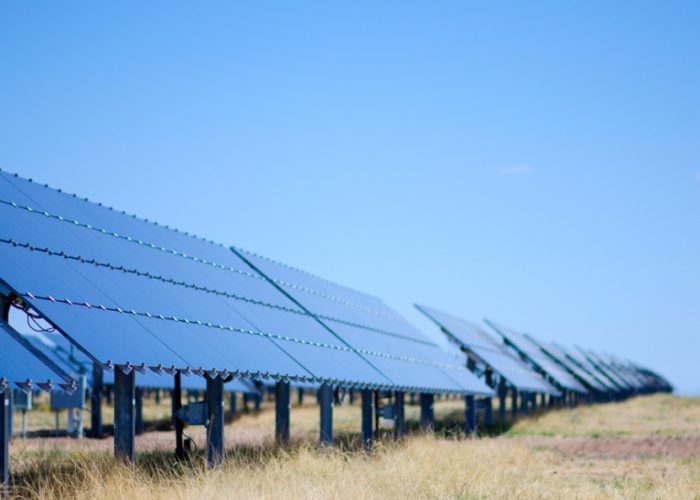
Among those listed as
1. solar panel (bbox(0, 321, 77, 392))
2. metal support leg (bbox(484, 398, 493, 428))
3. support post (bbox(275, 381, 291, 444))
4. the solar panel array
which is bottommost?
metal support leg (bbox(484, 398, 493, 428))

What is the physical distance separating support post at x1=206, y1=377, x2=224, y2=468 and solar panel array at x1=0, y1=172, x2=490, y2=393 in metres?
0.61

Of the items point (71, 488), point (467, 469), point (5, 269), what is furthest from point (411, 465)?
point (5, 269)

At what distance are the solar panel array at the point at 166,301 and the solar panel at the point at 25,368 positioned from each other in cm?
42

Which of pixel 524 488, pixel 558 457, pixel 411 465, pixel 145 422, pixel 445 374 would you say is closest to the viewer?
pixel 524 488

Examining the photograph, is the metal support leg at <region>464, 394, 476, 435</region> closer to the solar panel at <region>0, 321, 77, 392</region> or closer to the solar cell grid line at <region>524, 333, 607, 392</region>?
the solar panel at <region>0, 321, 77, 392</region>

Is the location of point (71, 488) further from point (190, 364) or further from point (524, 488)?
point (524, 488)

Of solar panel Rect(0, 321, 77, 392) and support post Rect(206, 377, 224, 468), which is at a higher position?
solar panel Rect(0, 321, 77, 392)

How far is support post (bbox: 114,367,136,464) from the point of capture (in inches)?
557

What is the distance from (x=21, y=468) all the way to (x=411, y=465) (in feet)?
19.7

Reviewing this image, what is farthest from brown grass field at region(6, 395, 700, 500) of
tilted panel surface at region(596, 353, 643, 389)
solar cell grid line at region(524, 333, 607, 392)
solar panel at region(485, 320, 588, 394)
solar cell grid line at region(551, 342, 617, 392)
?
tilted panel surface at region(596, 353, 643, 389)

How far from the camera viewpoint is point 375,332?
96.9ft

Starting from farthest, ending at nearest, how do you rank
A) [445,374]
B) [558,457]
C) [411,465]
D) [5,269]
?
[445,374] → [558,457] → [411,465] → [5,269]

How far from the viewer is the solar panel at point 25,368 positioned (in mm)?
10953

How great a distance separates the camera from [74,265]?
1506 centimetres
